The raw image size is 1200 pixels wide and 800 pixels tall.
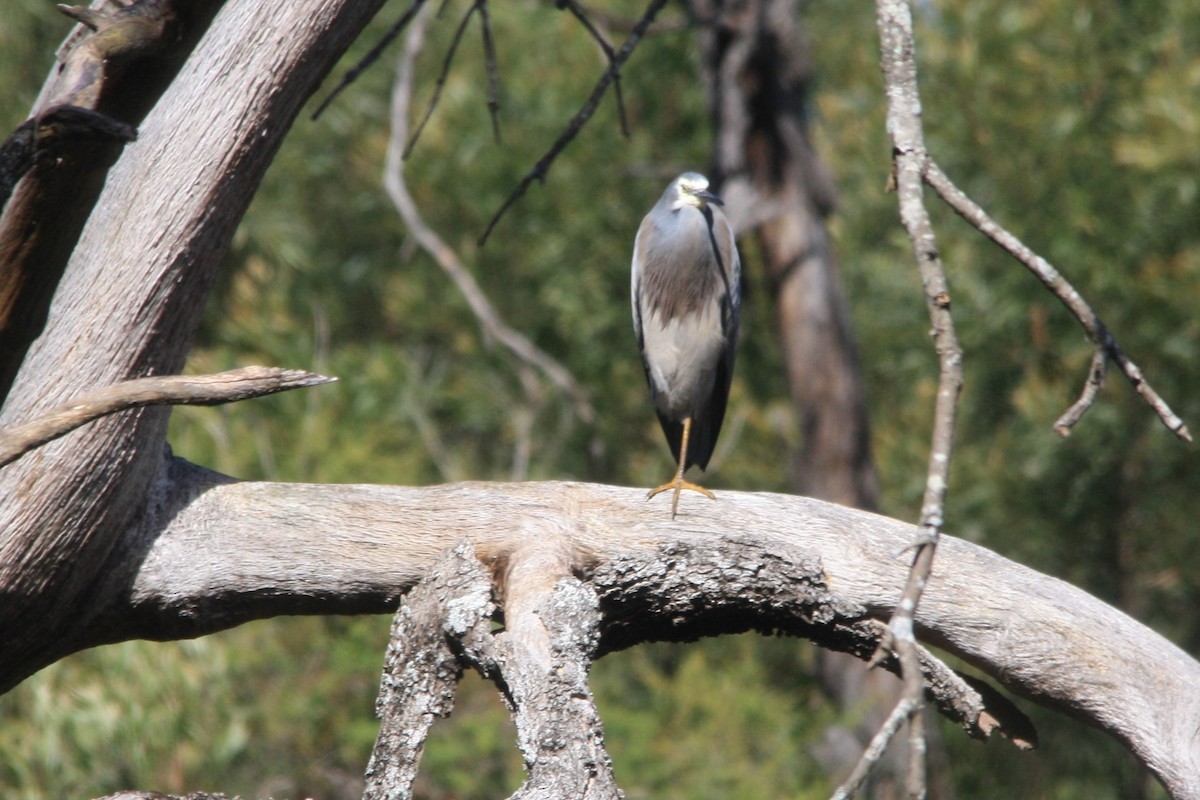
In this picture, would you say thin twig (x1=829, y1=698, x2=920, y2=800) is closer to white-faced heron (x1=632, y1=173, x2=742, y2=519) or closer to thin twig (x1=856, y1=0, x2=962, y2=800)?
thin twig (x1=856, y1=0, x2=962, y2=800)

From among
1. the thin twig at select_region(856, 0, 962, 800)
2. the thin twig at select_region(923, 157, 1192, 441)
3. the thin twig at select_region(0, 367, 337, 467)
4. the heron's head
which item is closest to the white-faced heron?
the heron's head

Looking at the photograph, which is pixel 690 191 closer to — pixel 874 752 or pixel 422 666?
pixel 422 666

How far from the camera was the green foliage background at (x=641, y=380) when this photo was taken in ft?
23.9

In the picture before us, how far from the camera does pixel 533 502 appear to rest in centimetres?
243

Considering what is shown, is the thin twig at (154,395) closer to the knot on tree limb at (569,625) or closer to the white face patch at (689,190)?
the knot on tree limb at (569,625)

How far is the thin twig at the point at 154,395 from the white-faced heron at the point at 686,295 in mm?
2299

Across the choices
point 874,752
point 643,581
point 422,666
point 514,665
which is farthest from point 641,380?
point 874,752

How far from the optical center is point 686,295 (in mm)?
3998

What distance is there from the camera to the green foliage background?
7.27 m

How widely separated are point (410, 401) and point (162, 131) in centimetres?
736

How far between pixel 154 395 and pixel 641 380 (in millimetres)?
9242

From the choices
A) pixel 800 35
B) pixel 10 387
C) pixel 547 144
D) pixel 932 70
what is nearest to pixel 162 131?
pixel 10 387

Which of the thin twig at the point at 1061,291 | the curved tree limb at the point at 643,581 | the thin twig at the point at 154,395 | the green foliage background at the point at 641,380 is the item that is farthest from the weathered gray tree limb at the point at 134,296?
the green foliage background at the point at 641,380

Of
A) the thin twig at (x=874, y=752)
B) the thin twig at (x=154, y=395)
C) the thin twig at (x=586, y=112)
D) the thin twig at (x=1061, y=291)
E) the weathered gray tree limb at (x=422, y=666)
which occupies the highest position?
the thin twig at (x=586, y=112)
